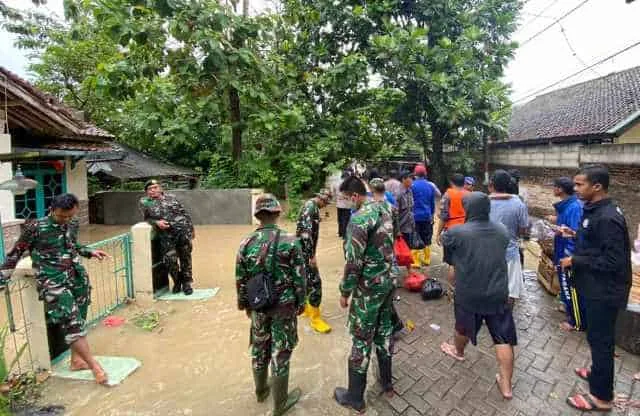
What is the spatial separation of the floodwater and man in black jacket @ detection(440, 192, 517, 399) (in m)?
1.08

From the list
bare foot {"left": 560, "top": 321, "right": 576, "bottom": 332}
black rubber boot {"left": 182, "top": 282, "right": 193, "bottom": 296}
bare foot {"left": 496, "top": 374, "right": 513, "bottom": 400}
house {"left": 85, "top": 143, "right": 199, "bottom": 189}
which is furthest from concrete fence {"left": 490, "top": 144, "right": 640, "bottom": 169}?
house {"left": 85, "top": 143, "right": 199, "bottom": 189}

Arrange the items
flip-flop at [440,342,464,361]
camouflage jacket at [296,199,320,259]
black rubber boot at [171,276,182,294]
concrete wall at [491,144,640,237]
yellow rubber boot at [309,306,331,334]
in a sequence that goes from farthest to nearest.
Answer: concrete wall at [491,144,640,237] → black rubber boot at [171,276,182,294] → yellow rubber boot at [309,306,331,334] → camouflage jacket at [296,199,320,259] → flip-flop at [440,342,464,361]

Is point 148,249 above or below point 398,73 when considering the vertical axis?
below

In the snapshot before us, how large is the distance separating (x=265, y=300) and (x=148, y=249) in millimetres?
3017

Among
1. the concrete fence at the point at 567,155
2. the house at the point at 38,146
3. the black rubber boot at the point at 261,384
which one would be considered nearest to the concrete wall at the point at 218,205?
the house at the point at 38,146

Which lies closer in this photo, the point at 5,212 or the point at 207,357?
the point at 207,357

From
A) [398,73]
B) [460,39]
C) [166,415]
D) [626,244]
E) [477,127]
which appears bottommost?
[166,415]

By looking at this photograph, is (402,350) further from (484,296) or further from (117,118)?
(117,118)

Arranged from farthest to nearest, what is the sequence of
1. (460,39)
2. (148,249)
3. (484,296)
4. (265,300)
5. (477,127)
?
(477,127) < (460,39) < (148,249) < (484,296) < (265,300)

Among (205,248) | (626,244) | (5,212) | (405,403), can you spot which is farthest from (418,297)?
(5,212)

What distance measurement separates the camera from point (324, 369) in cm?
327

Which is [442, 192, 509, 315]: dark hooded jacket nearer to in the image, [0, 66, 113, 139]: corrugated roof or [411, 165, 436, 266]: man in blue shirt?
[411, 165, 436, 266]: man in blue shirt

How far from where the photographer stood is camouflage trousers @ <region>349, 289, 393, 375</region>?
260 cm

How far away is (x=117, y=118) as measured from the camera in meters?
15.0
